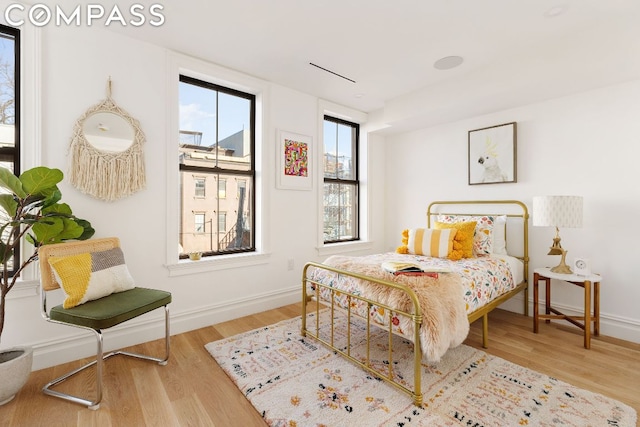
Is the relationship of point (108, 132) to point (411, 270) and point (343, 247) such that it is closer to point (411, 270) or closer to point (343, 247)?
point (411, 270)

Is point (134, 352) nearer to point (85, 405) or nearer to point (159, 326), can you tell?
point (159, 326)

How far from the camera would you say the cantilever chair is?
1.74 metres

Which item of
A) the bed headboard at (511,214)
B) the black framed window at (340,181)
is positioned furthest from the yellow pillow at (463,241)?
the black framed window at (340,181)

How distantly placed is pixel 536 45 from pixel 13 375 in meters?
4.53

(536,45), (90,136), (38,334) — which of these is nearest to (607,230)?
(536,45)

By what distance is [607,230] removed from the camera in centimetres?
275

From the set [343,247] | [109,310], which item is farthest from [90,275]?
[343,247]

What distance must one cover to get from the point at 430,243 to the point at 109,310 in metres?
2.78

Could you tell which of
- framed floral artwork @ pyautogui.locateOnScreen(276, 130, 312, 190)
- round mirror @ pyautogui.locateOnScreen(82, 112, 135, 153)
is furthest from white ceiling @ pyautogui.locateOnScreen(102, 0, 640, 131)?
round mirror @ pyautogui.locateOnScreen(82, 112, 135, 153)

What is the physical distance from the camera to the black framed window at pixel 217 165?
3.00 meters

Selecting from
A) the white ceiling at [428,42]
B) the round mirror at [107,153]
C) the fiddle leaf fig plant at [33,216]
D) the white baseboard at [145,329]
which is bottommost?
the white baseboard at [145,329]

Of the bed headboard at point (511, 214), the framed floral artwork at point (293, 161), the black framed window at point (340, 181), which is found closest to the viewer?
the bed headboard at point (511, 214)

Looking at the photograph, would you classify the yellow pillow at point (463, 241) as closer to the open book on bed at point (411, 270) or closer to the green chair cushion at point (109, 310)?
the open book on bed at point (411, 270)

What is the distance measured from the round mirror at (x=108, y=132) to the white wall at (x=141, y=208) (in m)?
0.11
